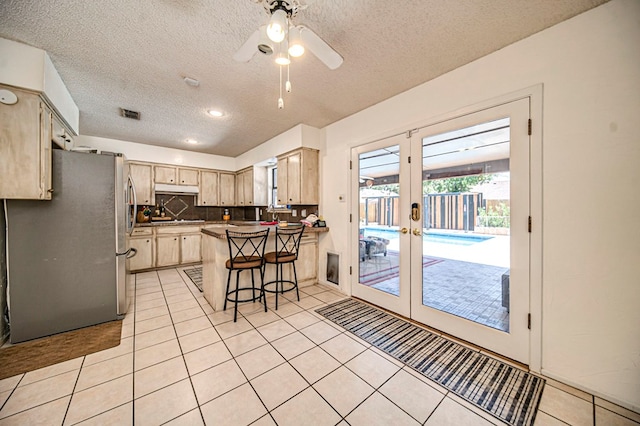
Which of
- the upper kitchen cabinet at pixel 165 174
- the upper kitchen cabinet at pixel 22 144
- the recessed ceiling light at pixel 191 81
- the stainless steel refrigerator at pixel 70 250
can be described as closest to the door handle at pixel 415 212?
the recessed ceiling light at pixel 191 81

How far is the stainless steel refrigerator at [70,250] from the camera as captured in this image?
217cm

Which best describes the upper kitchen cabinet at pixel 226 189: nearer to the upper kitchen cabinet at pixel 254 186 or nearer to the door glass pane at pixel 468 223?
the upper kitchen cabinet at pixel 254 186

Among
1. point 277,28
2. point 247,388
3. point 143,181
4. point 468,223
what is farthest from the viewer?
point 143,181

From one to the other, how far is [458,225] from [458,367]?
4.01 feet

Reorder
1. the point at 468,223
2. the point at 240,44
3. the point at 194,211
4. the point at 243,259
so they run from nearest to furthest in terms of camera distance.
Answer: the point at 240,44 → the point at 468,223 → the point at 243,259 → the point at 194,211

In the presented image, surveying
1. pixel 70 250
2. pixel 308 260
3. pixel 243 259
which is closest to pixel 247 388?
pixel 243 259

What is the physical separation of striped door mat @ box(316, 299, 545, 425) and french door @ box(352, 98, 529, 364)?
0.17 meters

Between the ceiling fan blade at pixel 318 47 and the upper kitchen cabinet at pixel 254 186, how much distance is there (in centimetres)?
388

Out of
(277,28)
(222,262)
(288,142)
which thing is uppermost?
(288,142)

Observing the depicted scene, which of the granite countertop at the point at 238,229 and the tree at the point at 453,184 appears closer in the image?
the tree at the point at 453,184

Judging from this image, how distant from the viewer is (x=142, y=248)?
4.46 m

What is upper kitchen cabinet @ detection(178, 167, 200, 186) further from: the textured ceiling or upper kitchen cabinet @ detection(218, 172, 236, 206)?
the textured ceiling

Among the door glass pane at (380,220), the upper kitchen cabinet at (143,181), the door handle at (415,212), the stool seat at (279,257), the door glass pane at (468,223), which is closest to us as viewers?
the door glass pane at (468,223)

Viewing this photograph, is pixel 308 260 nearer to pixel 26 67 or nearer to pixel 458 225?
pixel 458 225
